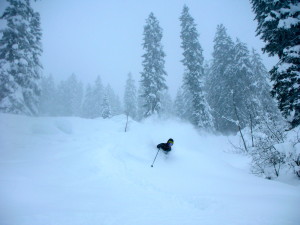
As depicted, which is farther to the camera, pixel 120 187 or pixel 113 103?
pixel 113 103

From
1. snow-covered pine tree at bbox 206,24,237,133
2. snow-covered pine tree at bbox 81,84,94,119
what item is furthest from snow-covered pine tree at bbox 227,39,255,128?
snow-covered pine tree at bbox 81,84,94,119

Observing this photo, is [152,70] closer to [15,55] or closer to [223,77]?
[223,77]

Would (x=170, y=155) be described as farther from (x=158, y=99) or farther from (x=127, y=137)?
(x=158, y=99)

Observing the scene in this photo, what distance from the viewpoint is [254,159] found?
874 centimetres

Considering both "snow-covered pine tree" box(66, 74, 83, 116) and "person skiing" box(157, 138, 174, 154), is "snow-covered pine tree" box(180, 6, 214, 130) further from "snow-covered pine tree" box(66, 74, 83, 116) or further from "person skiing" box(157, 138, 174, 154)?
"snow-covered pine tree" box(66, 74, 83, 116)

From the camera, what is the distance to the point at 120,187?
16.7 feet

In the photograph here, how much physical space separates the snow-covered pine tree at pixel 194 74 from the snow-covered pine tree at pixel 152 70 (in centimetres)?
337

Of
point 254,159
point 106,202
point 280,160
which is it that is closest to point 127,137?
point 106,202

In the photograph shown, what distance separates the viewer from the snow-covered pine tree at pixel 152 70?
73.6 feet

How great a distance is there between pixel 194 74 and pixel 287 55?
562 inches

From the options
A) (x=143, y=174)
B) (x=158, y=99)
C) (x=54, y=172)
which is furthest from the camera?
(x=158, y=99)

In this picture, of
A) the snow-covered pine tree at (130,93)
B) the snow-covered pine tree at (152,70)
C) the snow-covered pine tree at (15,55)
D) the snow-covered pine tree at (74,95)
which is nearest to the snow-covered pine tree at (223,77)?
the snow-covered pine tree at (152,70)

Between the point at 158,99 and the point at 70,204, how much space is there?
19.5 metres

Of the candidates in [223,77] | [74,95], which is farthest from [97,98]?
[223,77]
